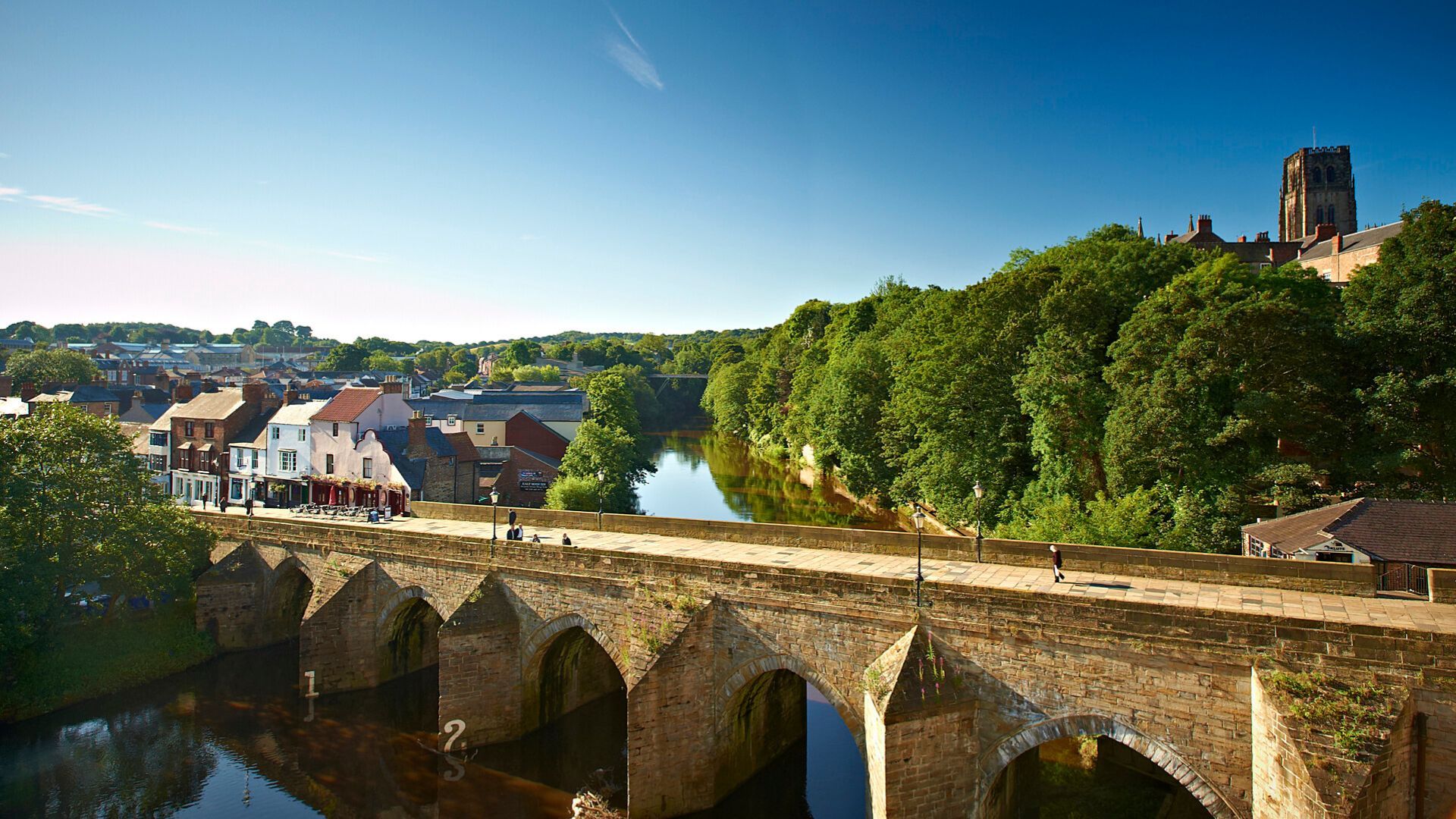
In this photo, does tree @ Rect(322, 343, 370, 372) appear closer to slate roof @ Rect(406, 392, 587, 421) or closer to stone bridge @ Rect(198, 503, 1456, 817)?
slate roof @ Rect(406, 392, 587, 421)

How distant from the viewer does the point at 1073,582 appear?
16.9 meters

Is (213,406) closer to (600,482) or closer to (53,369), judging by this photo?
(600,482)

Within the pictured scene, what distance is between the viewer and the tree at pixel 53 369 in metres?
85.9

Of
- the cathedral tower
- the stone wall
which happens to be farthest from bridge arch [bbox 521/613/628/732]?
the cathedral tower

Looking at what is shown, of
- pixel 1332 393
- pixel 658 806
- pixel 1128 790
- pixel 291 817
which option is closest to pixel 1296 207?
pixel 1332 393

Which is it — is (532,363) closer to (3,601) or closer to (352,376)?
(352,376)

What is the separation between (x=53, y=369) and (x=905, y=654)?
106214 mm

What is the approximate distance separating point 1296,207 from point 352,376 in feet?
365

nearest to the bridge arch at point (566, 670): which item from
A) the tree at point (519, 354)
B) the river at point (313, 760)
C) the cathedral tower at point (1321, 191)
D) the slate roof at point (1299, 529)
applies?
the river at point (313, 760)

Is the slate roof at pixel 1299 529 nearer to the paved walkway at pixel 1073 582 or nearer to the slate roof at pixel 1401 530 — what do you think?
the slate roof at pixel 1401 530

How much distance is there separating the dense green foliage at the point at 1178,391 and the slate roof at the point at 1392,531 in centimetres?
461

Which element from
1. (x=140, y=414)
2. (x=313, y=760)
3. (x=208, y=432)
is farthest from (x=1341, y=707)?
(x=140, y=414)

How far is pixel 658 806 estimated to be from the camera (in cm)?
1819

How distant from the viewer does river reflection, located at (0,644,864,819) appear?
19750mm
